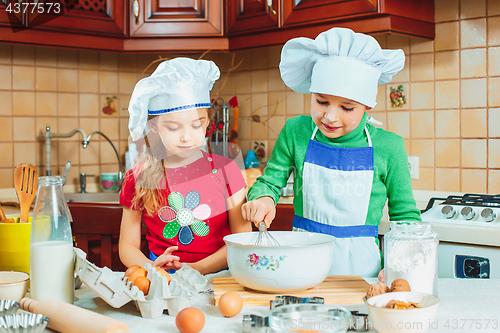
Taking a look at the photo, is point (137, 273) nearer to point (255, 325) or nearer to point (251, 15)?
point (255, 325)

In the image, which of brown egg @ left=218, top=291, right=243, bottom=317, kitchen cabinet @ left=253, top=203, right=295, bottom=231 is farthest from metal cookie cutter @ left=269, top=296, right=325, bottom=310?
kitchen cabinet @ left=253, top=203, right=295, bottom=231

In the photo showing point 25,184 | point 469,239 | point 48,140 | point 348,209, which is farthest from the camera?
point 48,140

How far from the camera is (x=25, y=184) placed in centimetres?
74

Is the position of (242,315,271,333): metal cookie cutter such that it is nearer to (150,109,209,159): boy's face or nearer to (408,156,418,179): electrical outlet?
(150,109,209,159): boy's face

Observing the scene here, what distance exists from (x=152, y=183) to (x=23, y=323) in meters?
0.57

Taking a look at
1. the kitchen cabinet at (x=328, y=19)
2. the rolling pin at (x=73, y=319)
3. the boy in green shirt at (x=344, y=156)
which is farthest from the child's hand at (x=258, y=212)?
the kitchen cabinet at (x=328, y=19)

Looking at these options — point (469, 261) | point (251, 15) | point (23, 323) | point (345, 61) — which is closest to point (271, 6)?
point (251, 15)

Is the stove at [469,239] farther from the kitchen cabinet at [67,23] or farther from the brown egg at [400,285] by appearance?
the kitchen cabinet at [67,23]

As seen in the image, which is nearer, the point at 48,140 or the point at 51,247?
the point at 51,247

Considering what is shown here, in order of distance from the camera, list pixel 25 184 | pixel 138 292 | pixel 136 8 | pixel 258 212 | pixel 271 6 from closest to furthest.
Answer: pixel 138 292 → pixel 25 184 → pixel 258 212 → pixel 271 6 → pixel 136 8

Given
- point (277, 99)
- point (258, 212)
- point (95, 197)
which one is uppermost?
point (277, 99)

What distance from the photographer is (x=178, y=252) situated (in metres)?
1.08

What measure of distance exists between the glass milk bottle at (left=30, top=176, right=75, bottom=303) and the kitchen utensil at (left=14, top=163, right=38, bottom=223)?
67 mm

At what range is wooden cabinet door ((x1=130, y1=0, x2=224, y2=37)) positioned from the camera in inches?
74.3
